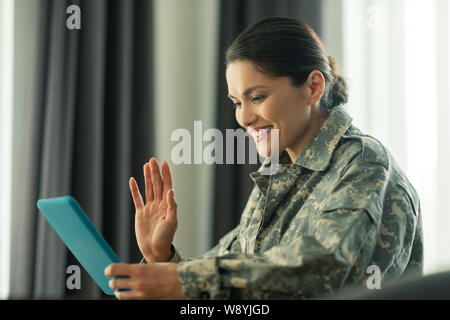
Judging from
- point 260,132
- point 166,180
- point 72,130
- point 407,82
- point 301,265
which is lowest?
point 301,265

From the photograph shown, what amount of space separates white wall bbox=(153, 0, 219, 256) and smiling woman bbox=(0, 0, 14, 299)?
2.10 feet

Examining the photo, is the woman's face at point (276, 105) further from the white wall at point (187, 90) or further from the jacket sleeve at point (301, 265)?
the white wall at point (187, 90)

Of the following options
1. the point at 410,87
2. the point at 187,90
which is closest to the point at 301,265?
the point at 187,90

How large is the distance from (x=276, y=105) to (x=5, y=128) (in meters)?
1.42

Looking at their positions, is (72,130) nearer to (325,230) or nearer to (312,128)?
(312,128)

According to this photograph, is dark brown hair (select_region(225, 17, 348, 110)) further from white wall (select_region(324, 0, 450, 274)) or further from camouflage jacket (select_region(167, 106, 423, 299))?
white wall (select_region(324, 0, 450, 274))

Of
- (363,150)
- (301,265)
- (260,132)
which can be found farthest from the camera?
(260,132)

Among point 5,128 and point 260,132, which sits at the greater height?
point 5,128

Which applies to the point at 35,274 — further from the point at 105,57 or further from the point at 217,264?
the point at 217,264

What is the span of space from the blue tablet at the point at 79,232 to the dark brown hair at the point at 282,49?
514mm

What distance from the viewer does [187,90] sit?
2.27 meters

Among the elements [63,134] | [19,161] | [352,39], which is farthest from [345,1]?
[19,161]

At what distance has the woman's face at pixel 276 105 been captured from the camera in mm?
1047

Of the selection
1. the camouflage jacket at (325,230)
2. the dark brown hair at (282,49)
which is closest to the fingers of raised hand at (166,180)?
the camouflage jacket at (325,230)
